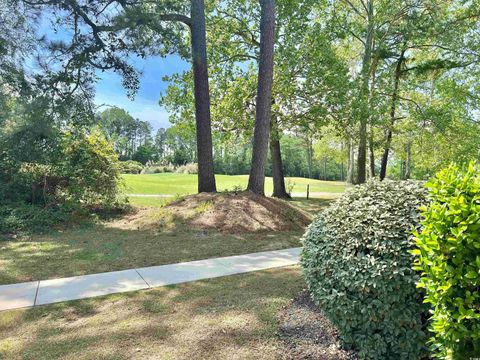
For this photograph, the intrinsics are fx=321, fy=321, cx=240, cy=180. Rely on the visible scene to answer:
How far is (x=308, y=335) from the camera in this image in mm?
2758

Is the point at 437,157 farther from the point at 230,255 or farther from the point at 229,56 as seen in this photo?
the point at 230,255

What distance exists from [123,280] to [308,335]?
8.48ft

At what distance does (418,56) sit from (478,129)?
517 cm

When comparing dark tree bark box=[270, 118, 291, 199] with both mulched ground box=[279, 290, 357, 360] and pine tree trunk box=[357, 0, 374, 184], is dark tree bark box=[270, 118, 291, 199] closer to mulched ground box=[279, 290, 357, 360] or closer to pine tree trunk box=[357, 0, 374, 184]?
pine tree trunk box=[357, 0, 374, 184]

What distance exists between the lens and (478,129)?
51.9ft

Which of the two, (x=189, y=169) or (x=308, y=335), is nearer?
(x=308, y=335)

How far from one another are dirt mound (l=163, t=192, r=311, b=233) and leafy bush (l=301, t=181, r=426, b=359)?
4386mm

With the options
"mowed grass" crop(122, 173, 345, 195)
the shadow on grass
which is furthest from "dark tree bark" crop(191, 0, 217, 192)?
"mowed grass" crop(122, 173, 345, 195)

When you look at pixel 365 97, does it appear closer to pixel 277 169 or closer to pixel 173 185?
pixel 277 169

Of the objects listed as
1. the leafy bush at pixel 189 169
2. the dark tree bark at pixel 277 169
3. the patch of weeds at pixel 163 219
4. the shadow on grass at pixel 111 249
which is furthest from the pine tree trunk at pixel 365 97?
the leafy bush at pixel 189 169

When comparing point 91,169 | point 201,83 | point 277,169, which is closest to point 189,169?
point 277,169

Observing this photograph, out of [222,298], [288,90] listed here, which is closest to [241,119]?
[288,90]

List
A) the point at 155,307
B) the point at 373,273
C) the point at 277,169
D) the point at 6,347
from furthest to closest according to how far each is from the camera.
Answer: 1. the point at 277,169
2. the point at 155,307
3. the point at 6,347
4. the point at 373,273

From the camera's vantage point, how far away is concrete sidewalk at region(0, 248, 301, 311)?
3.70m
